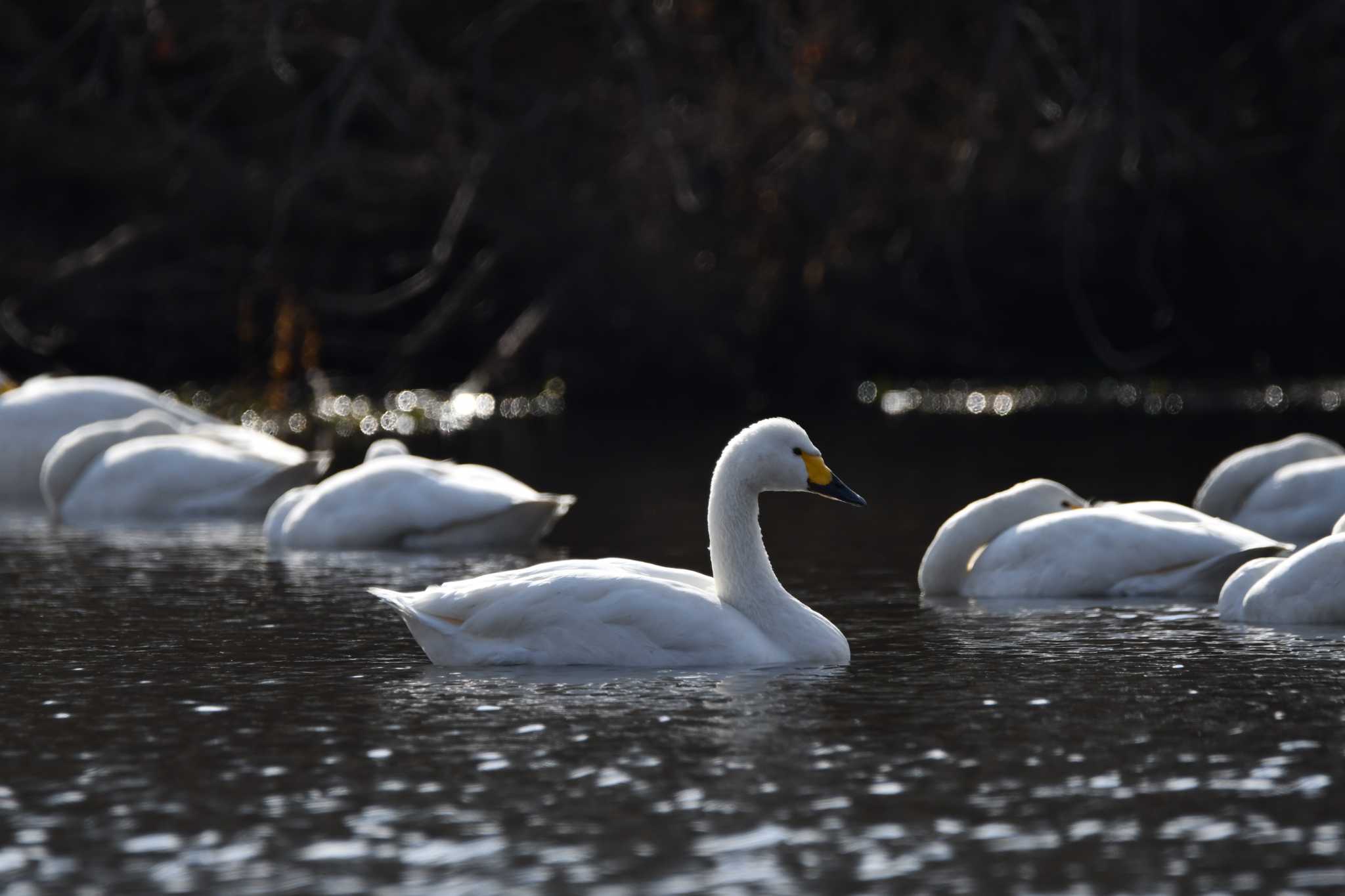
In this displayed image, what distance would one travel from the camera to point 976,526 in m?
12.3

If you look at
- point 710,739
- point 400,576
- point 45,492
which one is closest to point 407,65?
point 45,492

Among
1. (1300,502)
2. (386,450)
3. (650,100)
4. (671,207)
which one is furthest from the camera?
(671,207)

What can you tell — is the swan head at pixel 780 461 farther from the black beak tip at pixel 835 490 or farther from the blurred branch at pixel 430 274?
the blurred branch at pixel 430 274

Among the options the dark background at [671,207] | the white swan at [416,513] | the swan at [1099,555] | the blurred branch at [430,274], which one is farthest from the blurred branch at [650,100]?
the swan at [1099,555]

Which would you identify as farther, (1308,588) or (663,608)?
(1308,588)

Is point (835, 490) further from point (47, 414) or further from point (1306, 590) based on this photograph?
point (47, 414)

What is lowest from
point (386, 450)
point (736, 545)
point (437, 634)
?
point (437, 634)

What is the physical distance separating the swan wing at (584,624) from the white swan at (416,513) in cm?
450

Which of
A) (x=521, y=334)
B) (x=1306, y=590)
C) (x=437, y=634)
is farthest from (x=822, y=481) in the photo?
(x=521, y=334)

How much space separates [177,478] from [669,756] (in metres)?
9.76

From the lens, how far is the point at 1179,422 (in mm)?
23641

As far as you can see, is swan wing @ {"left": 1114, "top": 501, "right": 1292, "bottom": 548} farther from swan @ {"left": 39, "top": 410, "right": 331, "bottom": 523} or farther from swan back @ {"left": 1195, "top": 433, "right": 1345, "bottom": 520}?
swan @ {"left": 39, "top": 410, "right": 331, "bottom": 523}

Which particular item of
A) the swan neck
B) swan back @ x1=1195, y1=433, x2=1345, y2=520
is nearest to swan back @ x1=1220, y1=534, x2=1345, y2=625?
the swan neck

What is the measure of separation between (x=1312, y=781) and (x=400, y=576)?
6.71 meters
